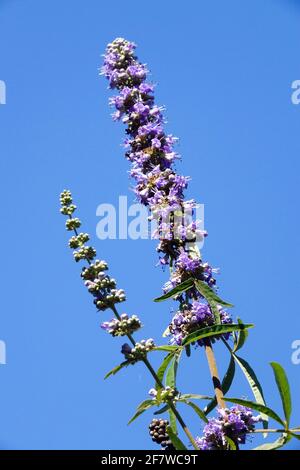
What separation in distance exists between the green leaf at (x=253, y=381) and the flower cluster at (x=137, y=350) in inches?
52.9

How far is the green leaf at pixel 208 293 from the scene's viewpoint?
293 inches

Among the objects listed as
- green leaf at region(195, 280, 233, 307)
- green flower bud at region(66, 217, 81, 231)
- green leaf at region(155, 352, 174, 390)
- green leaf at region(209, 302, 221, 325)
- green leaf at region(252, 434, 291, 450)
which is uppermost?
→ green flower bud at region(66, 217, 81, 231)

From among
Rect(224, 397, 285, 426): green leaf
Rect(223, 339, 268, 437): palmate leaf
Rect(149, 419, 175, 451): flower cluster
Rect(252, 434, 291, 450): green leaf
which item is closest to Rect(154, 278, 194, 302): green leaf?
Rect(223, 339, 268, 437): palmate leaf

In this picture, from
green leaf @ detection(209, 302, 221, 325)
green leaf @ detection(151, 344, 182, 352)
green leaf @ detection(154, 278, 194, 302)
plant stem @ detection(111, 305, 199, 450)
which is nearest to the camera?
plant stem @ detection(111, 305, 199, 450)

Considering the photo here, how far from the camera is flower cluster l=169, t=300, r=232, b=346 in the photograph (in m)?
7.64

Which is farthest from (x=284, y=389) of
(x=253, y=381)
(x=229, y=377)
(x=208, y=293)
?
(x=208, y=293)

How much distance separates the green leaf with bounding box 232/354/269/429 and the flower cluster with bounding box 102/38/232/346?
56 cm

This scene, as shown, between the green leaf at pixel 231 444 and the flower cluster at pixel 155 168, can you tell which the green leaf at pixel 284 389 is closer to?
the green leaf at pixel 231 444

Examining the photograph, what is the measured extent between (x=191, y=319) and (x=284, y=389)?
4.65 ft

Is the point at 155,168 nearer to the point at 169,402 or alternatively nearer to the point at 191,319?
the point at 191,319

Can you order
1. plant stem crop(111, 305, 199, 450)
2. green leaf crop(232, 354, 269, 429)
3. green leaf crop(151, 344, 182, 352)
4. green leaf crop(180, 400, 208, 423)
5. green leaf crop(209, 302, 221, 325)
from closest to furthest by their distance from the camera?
plant stem crop(111, 305, 199, 450), green leaf crop(180, 400, 208, 423), green leaf crop(151, 344, 182, 352), green leaf crop(232, 354, 269, 429), green leaf crop(209, 302, 221, 325)

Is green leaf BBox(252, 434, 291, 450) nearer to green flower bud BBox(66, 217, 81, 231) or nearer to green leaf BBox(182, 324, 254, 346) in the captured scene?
green leaf BBox(182, 324, 254, 346)

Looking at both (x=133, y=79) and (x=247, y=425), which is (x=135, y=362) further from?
(x=133, y=79)
